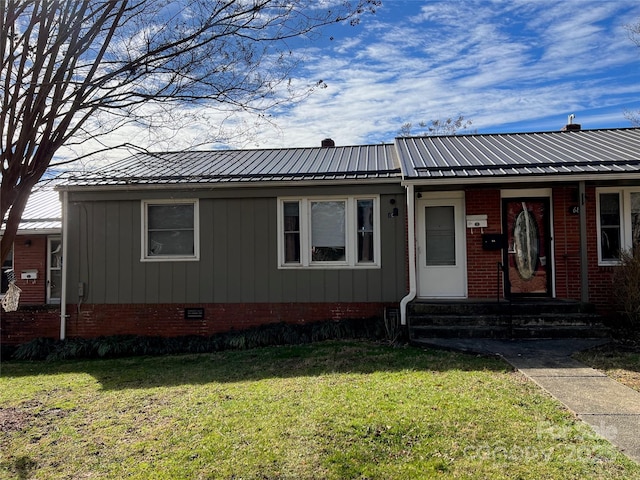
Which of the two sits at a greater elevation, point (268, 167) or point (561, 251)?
point (268, 167)

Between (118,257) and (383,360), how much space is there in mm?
6029

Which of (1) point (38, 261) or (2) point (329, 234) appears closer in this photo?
(2) point (329, 234)

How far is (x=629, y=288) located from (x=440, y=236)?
333 centimetres

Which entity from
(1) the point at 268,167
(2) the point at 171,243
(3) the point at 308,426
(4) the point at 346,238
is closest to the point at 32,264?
(2) the point at 171,243

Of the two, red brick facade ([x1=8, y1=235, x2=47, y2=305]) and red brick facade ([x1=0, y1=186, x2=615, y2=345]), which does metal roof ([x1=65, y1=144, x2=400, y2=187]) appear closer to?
red brick facade ([x1=0, y1=186, x2=615, y2=345])

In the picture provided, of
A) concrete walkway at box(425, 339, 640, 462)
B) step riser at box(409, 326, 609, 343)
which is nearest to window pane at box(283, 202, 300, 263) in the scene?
step riser at box(409, 326, 609, 343)

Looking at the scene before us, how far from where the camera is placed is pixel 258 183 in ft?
29.4

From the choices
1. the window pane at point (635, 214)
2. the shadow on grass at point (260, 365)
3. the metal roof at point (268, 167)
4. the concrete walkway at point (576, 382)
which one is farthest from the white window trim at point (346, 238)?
the window pane at point (635, 214)

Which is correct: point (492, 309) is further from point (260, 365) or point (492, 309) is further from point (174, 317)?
point (174, 317)

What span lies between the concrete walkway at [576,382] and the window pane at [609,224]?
235cm

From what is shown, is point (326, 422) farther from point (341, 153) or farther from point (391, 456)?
point (341, 153)

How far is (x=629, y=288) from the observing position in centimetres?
768

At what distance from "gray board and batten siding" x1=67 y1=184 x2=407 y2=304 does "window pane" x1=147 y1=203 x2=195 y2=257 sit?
26 centimetres

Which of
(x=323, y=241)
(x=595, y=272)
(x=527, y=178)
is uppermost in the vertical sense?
(x=527, y=178)
